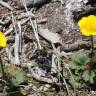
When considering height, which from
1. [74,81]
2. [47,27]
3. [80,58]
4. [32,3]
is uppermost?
[32,3]

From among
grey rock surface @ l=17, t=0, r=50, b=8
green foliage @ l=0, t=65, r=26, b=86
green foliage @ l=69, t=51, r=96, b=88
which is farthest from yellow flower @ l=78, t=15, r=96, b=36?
grey rock surface @ l=17, t=0, r=50, b=8

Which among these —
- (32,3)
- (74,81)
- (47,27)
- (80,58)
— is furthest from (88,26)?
(32,3)

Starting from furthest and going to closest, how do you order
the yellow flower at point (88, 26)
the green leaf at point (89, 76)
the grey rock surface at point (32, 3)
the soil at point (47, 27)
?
the grey rock surface at point (32, 3)
the soil at point (47, 27)
the green leaf at point (89, 76)
the yellow flower at point (88, 26)

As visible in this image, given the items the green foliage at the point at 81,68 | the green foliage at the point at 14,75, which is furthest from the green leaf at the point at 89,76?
the green foliage at the point at 14,75

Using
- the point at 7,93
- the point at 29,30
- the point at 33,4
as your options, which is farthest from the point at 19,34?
the point at 7,93

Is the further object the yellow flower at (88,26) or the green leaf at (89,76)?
the green leaf at (89,76)

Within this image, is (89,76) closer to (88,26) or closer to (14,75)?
(88,26)

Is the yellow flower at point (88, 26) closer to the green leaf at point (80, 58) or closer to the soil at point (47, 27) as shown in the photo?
the green leaf at point (80, 58)

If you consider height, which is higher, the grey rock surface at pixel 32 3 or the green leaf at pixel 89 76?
the grey rock surface at pixel 32 3

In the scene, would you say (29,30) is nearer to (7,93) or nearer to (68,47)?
(68,47)
